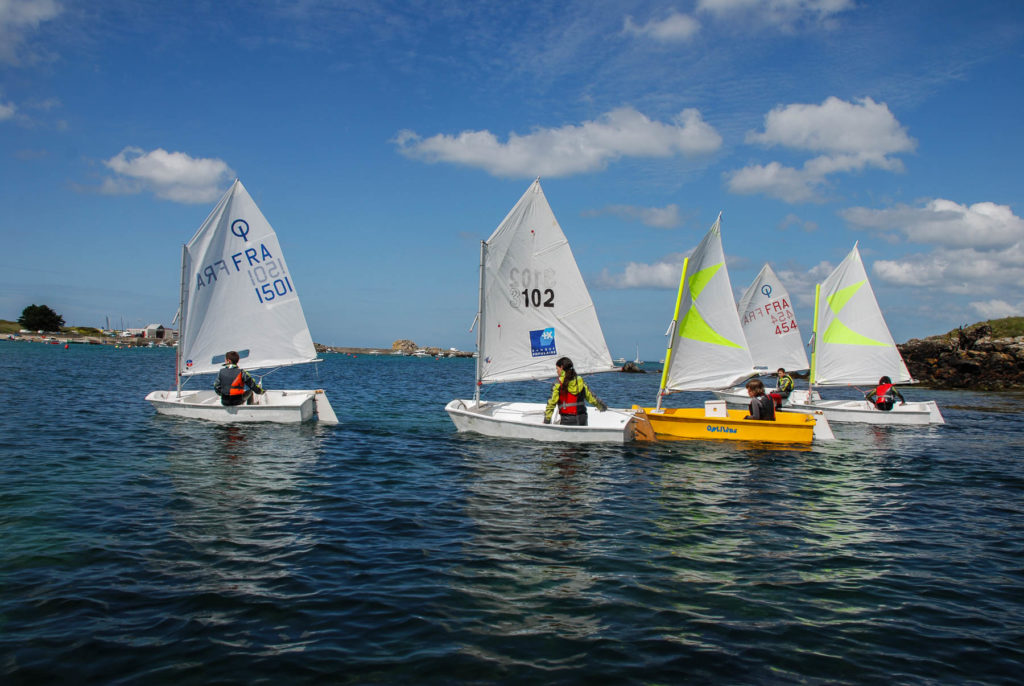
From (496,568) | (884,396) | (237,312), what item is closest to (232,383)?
(237,312)

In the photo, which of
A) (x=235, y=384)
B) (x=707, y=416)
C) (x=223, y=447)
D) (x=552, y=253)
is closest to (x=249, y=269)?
(x=235, y=384)

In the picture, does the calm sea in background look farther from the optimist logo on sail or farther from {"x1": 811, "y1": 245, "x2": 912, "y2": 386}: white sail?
{"x1": 811, "y1": 245, "x2": 912, "y2": 386}: white sail

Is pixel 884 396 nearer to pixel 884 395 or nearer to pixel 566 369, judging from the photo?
pixel 884 395

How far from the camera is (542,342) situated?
20.6 metres

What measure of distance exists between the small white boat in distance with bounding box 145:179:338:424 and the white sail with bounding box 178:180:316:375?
3 centimetres

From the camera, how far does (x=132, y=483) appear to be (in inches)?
508

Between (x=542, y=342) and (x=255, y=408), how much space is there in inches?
386

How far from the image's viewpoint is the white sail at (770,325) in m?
35.0

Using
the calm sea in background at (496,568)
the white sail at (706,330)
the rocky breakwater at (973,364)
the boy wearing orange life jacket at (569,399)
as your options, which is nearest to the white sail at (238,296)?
the calm sea in background at (496,568)

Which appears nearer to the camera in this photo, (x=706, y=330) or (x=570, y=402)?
(x=570, y=402)

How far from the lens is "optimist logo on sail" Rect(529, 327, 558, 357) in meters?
20.6

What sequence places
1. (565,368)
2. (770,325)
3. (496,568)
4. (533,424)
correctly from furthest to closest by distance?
(770,325) → (533,424) → (565,368) → (496,568)

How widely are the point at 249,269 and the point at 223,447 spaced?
7543 millimetres

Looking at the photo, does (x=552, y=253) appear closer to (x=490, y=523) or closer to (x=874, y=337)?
(x=490, y=523)
